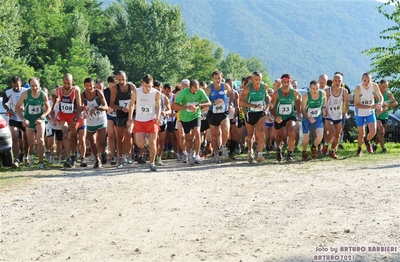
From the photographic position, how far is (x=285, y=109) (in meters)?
13.6

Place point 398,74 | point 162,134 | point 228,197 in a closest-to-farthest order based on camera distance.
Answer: point 228,197 → point 162,134 → point 398,74

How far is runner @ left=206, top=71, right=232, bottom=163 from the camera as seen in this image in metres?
14.0

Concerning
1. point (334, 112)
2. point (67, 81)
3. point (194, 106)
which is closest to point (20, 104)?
point (67, 81)

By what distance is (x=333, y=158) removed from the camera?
14.1 metres

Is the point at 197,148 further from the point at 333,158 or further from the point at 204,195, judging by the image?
the point at 204,195

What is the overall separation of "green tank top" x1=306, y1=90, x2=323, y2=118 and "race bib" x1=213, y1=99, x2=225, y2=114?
1.90m

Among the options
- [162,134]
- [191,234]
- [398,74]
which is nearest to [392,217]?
A: [191,234]

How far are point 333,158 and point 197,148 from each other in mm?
3103

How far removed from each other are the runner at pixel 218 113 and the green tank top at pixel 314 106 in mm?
1851

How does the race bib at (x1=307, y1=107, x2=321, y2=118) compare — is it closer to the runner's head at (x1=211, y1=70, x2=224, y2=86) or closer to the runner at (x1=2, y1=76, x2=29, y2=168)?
the runner's head at (x1=211, y1=70, x2=224, y2=86)

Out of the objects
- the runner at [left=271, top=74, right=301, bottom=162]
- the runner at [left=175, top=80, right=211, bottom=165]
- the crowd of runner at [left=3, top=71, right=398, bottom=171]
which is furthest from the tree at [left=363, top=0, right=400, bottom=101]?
the runner at [left=175, top=80, right=211, bottom=165]

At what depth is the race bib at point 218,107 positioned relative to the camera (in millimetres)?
13961

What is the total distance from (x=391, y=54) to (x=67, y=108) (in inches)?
412

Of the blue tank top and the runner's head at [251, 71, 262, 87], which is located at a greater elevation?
the runner's head at [251, 71, 262, 87]
